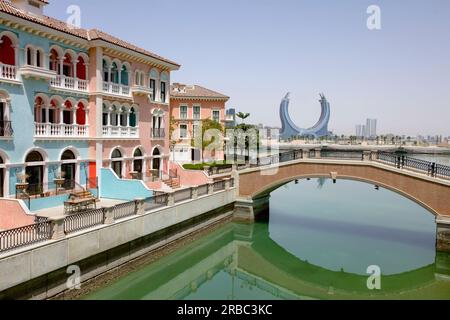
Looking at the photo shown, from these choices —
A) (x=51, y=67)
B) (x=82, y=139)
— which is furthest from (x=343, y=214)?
(x=51, y=67)

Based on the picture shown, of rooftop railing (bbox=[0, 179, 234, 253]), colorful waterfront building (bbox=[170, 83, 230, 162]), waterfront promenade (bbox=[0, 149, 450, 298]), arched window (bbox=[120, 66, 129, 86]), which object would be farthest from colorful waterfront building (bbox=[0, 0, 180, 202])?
colorful waterfront building (bbox=[170, 83, 230, 162])

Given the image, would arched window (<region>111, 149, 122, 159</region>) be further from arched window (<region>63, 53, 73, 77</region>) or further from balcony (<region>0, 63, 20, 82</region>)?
balcony (<region>0, 63, 20, 82</region>)

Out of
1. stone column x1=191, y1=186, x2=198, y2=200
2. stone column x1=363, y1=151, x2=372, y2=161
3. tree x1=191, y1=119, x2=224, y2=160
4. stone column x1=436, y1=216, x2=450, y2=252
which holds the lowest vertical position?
stone column x1=436, y1=216, x2=450, y2=252

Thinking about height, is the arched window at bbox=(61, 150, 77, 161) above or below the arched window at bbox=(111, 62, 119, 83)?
below

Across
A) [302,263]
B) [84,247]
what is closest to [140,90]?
[84,247]

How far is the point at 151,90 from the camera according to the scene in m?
27.1

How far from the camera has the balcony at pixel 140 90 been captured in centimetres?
2575

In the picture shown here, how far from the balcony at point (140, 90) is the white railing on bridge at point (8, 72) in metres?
8.68

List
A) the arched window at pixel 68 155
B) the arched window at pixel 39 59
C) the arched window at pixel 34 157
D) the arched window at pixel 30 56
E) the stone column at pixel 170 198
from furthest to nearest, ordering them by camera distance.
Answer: the arched window at pixel 68 155
the stone column at pixel 170 198
the arched window at pixel 39 59
the arched window at pixel 34 157
the arched window at pixel 30 56

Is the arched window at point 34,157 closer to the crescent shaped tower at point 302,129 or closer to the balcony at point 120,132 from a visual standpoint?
the balcony at point 120,132

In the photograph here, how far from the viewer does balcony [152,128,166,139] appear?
1131 inches

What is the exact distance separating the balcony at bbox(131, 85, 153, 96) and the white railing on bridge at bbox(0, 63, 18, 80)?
8.68 meters

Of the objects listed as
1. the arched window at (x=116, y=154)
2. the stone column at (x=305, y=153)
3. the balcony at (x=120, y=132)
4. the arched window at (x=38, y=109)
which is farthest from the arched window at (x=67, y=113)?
the stone column at (x=305, y=153)
